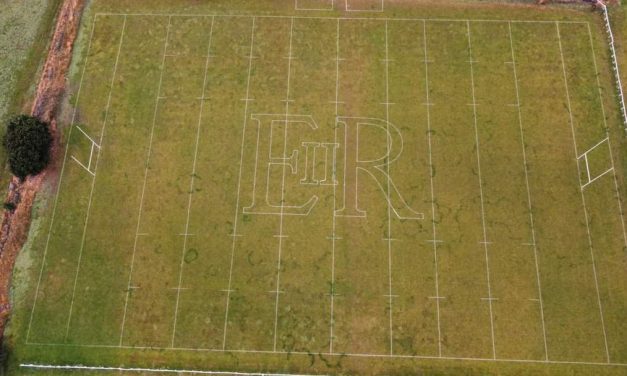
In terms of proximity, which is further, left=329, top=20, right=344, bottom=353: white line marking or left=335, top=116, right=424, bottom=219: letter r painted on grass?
left=335, top=116, right=424, bottom=219: letter r painted on grass

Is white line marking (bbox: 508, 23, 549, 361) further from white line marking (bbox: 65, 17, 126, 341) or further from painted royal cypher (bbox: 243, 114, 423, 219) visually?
white line marking (bbox: 65, 17, 126, 341)

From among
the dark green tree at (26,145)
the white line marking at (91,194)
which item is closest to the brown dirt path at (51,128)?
the dark green tree at (26,145)

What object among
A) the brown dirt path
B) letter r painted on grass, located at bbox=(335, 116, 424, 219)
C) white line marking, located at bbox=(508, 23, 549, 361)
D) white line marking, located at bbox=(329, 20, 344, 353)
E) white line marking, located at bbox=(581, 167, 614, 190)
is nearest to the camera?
white line marking, located at bbox=(508, 23, 549, 361)

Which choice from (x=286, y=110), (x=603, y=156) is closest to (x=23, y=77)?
(x=286, y=110)

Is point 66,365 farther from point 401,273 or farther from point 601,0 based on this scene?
point 601,0

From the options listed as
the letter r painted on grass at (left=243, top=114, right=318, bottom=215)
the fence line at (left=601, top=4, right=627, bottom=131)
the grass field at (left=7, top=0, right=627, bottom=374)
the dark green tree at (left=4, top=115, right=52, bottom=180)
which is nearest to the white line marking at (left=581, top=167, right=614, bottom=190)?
the grass field at (left=7, top=0, right=627, bottom=374)

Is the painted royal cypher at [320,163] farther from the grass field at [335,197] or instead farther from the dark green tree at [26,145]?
the dark green tree at [26,145]

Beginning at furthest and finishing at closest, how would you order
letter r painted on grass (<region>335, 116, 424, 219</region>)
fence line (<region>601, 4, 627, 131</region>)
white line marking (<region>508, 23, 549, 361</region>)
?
1. fence line (<region>601, 4, 627, 131</region>)
2. letter r painted on grass (<region>335, 116, 424, 219</region>)
3. white line marking (<region>508, 23, 549, 361</region>)
